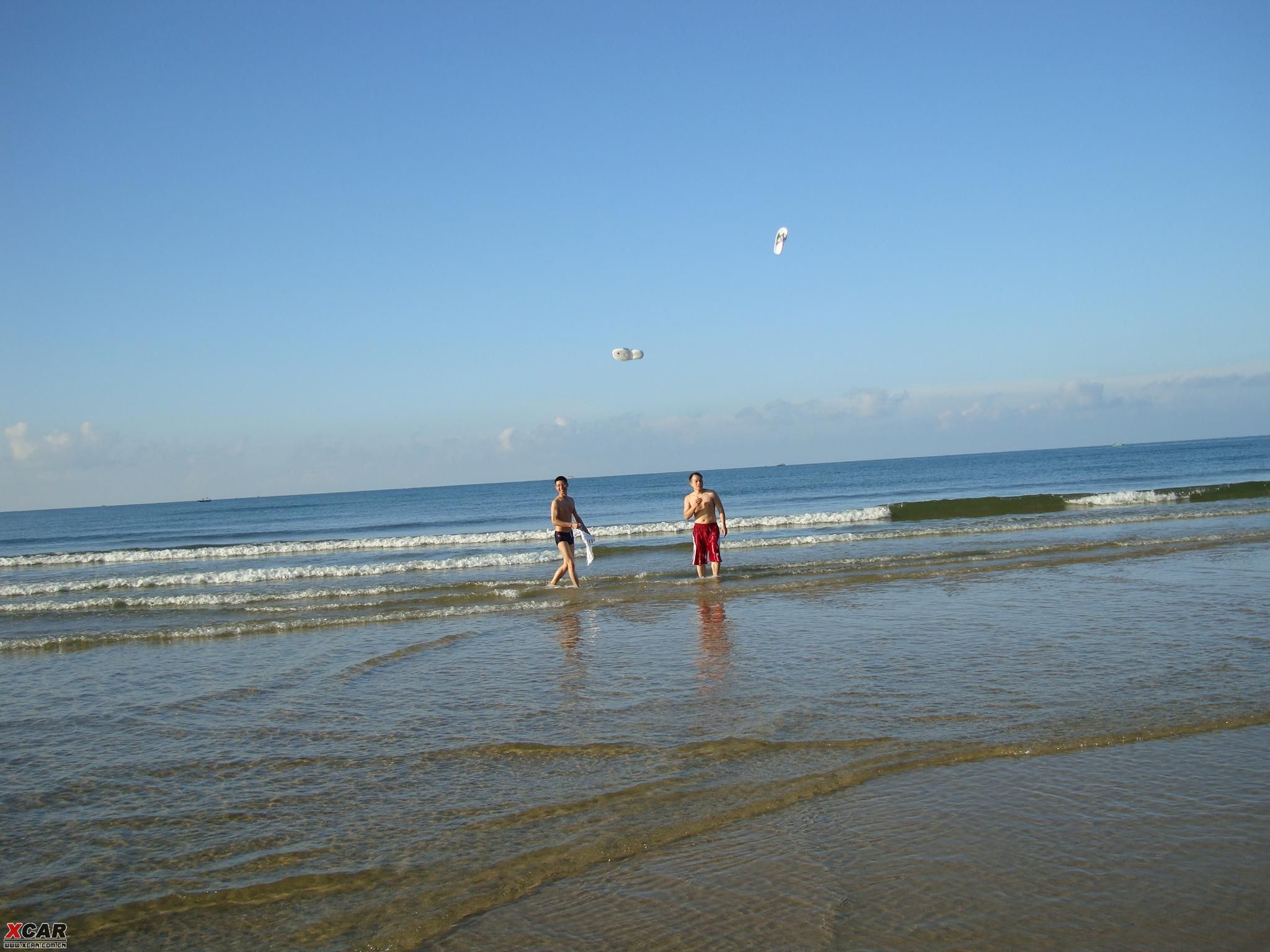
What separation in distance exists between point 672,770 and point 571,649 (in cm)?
422

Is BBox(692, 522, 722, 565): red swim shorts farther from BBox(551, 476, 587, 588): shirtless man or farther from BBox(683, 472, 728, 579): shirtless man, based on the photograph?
BBox(551, 476, 587, 588): shirtless man

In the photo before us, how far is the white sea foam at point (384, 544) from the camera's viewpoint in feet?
88.5

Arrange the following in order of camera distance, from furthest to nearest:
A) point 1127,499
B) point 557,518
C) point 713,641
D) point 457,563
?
point 1127,499, point 457,563, point 557,518, point 713,641

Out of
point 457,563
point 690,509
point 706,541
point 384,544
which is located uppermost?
point 690,509

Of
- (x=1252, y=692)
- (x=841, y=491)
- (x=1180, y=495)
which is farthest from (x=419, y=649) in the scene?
(x=841, y=491)

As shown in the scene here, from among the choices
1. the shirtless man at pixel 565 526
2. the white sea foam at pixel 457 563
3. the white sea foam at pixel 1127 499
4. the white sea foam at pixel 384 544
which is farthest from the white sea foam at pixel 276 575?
the white sea foam at pixel 1127 499

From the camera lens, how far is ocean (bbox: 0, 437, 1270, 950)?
3.35 m

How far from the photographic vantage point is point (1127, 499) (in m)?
29.5

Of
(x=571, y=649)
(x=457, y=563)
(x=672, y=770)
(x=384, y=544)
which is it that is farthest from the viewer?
(x=384, y=544)

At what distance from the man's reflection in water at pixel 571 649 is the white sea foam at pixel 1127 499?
960 inches

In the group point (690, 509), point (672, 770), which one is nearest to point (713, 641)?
point (672, 770)

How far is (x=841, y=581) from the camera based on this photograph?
43.2 ft

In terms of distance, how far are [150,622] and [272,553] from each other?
1497 centimetres

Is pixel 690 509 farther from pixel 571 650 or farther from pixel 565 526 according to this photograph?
pixel 571 650
